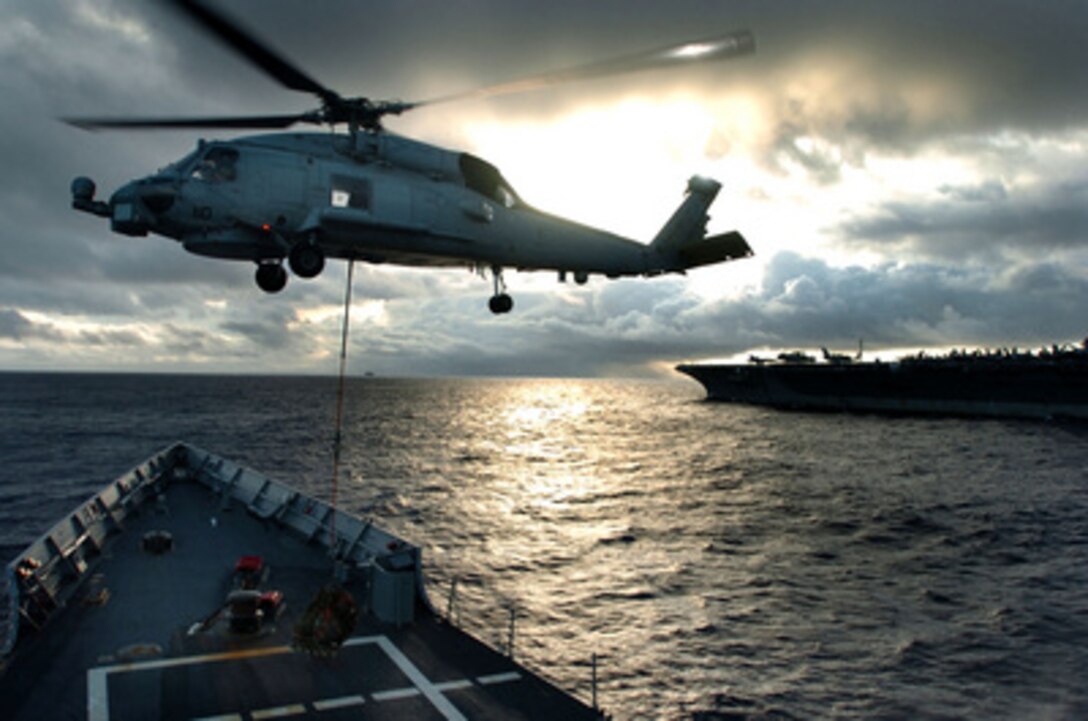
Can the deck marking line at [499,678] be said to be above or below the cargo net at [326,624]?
below

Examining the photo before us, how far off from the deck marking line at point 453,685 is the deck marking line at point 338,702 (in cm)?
124

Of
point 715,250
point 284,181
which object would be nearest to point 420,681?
point 284,181

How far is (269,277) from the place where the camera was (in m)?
12.8

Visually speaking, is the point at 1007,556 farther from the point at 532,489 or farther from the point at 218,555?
the point at 218,555

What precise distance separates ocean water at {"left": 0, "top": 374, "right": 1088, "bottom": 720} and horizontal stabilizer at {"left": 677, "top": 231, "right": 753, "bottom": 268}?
11.3 metres

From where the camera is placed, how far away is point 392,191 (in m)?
13.2

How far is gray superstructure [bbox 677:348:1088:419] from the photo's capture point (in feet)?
271

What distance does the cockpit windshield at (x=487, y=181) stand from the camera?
14305mm

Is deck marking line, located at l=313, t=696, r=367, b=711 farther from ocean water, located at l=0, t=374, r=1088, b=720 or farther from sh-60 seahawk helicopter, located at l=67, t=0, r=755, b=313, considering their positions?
ocean water, located at l=0, t=374, r=1088, b=720

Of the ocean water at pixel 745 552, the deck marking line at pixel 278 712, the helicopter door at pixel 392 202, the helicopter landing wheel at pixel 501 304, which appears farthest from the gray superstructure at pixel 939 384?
the deck marking line at pixel 278 712

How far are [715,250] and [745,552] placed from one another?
62.5ft

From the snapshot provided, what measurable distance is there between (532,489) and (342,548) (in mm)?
32468

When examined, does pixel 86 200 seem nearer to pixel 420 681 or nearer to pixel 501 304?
pixel 501 304

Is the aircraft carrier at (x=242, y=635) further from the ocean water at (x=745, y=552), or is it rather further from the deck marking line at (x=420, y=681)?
the ocean water at (x=745, y=552)
